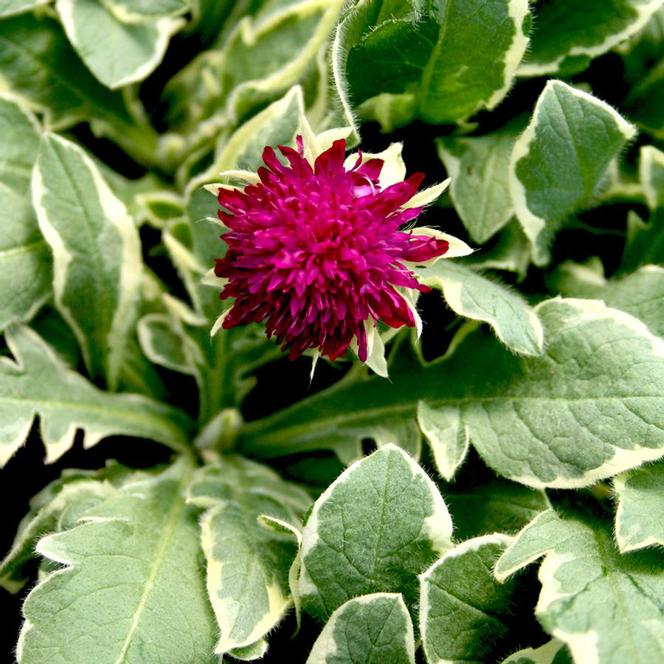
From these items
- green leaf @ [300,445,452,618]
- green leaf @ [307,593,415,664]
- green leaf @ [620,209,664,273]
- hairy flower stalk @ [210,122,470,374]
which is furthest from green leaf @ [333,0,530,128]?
green leaf @ [307,593,415,664]

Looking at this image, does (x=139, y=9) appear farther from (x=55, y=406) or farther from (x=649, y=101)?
(x=649, y=101)

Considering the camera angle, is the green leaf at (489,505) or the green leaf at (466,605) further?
the green leaf at (489,505)

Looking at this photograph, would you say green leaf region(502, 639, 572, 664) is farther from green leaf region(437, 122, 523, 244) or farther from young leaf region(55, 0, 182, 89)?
young leaf region(55, 0, 182, 89)

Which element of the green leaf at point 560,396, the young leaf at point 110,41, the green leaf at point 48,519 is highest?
the young leaf at point 110,41

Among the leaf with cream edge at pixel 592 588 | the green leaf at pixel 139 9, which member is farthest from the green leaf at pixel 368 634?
the green leaf at pixel 139 9

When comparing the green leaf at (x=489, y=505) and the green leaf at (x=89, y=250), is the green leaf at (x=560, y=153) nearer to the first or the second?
the green leaf at (x=489, y=505)

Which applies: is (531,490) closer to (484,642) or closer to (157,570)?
(484,642)

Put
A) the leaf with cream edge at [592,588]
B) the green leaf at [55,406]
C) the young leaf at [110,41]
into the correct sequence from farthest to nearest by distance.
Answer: the young leaf at [110,41] → the green leaf at [55,406] → the leaf with cream edge at [592,588]
